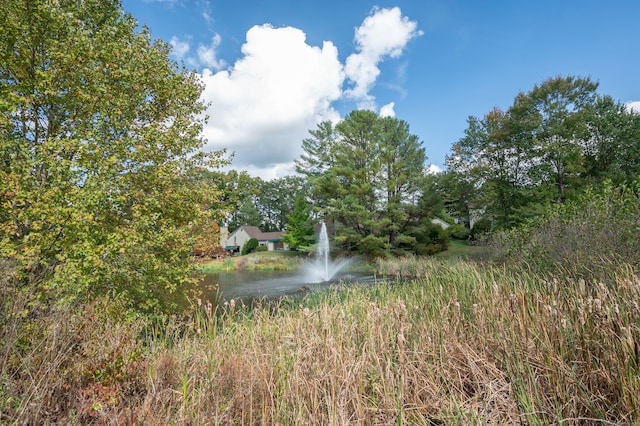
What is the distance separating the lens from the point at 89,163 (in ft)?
16.8

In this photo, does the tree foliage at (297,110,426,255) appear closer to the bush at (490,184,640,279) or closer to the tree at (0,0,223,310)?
the bush at (490,184,640,279)

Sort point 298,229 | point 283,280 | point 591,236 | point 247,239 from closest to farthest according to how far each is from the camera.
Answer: point 591,236
point 283,280
point 298,229
point 247,239

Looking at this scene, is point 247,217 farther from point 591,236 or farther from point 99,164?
point 591,236

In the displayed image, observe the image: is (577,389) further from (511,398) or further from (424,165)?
(424,165)

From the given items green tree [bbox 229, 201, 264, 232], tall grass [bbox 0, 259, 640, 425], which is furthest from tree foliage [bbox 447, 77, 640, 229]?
green tree [bbox 229, 201, 264, 232]

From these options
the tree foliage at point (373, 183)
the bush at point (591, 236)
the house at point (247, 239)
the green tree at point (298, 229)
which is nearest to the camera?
the bush at point (591, 236)

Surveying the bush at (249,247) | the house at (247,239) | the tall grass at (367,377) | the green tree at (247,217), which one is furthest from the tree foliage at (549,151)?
the green tree at (247,217)

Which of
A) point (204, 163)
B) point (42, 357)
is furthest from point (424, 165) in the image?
point (42, 357)

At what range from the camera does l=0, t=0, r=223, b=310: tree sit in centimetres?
475

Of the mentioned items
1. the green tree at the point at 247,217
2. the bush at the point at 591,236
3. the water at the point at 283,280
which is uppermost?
the green tree at the point at 247,217

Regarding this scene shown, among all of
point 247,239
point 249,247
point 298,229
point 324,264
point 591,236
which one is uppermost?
point 298,229

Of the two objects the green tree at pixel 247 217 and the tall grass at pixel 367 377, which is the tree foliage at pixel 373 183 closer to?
the tall grass at pixel 367 377

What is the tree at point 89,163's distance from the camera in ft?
15.6

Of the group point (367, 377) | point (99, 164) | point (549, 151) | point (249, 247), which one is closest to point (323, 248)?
point (249, 247)
